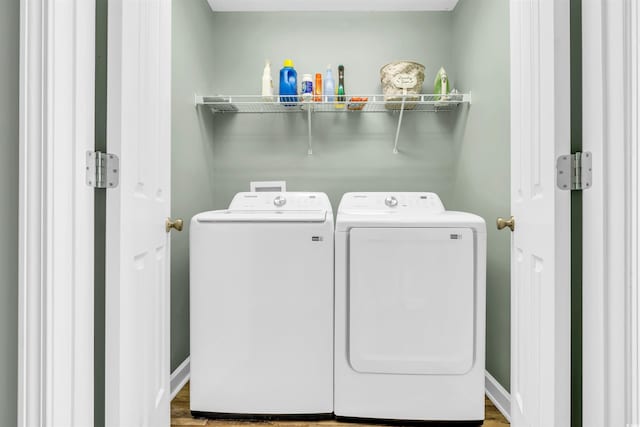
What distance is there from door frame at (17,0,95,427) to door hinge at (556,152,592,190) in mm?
1101

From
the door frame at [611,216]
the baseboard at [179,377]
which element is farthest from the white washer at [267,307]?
the door frame at [611,216]

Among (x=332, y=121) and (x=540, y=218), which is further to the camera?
(x=332, y=121)

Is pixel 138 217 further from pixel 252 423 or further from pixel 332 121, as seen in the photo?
pixel 332 121

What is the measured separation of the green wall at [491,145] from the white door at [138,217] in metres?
1.48

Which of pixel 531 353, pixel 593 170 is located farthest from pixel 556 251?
pixel 531 353

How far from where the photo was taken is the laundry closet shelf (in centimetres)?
222

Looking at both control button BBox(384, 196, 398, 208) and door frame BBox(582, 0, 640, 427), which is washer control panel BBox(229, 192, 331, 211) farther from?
door frame BBox(582, 0, 640, 427)

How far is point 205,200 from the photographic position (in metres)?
2.33

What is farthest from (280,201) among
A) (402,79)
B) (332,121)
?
(402,79)

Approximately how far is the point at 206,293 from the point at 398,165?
144cm

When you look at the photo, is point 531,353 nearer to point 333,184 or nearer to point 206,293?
point 206,293

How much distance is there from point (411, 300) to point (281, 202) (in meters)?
0.87

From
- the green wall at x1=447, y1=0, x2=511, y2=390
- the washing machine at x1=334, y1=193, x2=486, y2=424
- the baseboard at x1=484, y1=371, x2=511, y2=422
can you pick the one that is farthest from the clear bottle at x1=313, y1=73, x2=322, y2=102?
the baseboard at x1=484, y1=371, x2=511, y2=422

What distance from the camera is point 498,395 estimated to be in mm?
1875
